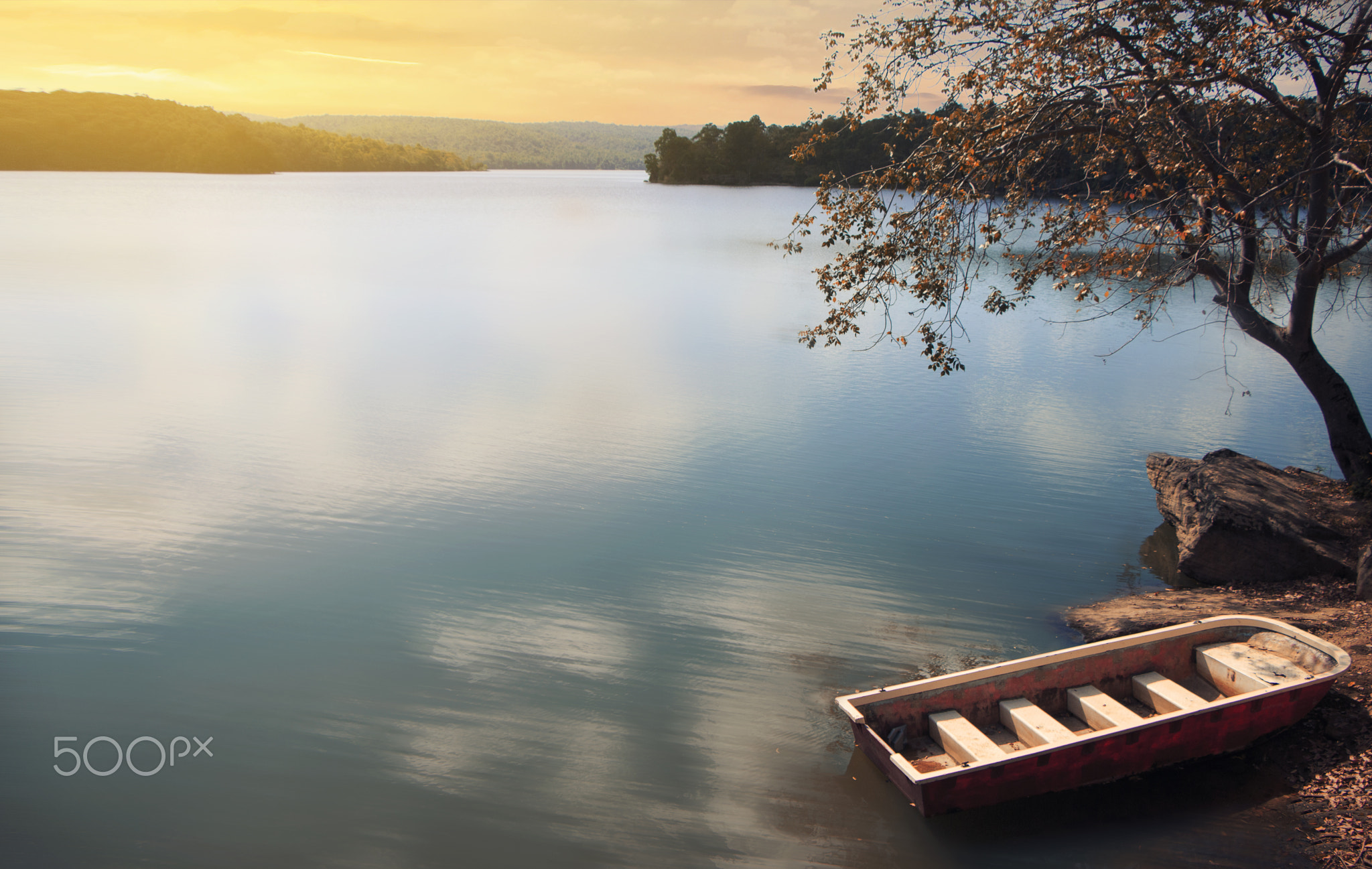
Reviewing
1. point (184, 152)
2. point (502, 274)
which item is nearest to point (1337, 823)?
point (502, 274)

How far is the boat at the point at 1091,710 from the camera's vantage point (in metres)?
5.49

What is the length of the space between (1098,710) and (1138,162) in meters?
7.53

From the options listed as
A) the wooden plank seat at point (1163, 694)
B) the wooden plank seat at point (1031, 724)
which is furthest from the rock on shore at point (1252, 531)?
the wooden plank seat at point (1031, 724)

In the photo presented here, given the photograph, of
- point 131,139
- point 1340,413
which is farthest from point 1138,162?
point 131,139

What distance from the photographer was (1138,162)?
413 inches

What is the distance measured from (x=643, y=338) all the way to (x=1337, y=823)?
1822 cm

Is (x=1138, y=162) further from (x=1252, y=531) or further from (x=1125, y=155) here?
(x=1252, y=531)

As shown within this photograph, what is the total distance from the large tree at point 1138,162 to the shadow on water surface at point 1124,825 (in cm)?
426

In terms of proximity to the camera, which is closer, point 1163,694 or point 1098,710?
point 1098,710

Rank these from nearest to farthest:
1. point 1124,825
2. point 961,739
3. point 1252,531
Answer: point 1124,825
point 961,739
point 1252,531

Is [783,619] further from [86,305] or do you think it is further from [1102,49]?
[86,305]

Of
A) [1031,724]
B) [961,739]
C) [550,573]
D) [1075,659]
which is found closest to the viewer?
[961,739]

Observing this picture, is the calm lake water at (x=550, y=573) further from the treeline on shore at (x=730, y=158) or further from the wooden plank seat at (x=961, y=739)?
the treeline on shore at (x=730, y=158)

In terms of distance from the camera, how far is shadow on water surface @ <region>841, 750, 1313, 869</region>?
17.5 ft
